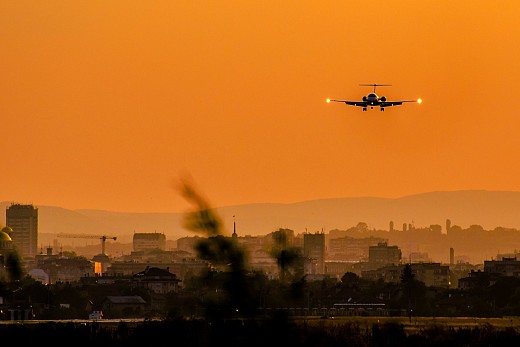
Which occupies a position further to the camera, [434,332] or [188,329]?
[434,332]

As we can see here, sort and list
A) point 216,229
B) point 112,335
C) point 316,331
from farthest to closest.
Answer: point 112,335 → point 316,331 → point 216,229

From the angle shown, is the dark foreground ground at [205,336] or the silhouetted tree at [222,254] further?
the dark foreground ground at [205,336]

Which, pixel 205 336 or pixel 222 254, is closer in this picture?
pixel 222 254

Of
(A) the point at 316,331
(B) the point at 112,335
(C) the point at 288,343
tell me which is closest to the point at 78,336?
(B) the point at 112,335

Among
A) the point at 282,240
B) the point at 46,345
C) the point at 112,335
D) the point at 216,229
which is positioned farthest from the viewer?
the point at 112,335

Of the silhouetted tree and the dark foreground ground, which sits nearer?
the silhouetted tree

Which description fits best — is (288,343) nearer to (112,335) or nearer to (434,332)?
(112,335)

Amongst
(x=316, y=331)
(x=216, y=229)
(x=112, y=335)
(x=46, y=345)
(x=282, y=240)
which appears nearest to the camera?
(x=216, y=229)

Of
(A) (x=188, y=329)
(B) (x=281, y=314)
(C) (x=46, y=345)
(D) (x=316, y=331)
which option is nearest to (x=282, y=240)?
(B) (x=281, y=314)

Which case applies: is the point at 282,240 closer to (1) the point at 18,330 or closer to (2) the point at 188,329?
(2) the point at 188,329
